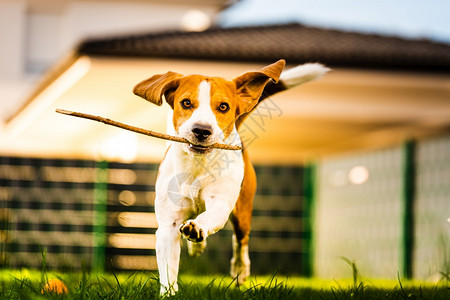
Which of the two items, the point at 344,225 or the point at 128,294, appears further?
the point at 344,225

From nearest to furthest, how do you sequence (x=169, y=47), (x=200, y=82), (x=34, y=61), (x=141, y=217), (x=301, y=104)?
1. (x=200, y=82)
2. (x=169, y=47)
3. (x=301, y=104)
4. (x=141, y=217)
5. (x=34, y=61)

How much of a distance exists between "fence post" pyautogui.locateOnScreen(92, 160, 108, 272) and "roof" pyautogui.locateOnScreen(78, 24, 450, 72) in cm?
303

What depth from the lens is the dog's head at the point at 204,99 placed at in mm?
1967

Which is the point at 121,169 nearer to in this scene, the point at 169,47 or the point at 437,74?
the point at 169,47

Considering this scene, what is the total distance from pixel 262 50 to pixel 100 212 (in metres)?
3.95

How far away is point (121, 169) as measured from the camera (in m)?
10.5

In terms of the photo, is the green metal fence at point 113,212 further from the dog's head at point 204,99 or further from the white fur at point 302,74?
the dog's head at point 204,99

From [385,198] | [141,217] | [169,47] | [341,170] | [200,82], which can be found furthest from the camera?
[341,170]

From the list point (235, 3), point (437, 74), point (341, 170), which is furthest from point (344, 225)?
point (235, 3)

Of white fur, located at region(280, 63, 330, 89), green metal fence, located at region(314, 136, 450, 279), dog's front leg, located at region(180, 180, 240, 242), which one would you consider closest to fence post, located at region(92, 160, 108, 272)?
green metal fence, located at region(314, 136, 450, 279)

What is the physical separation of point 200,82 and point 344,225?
9.03 metres

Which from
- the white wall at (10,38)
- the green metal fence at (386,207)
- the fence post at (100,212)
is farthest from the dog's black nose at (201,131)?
the white wall at (10,38)

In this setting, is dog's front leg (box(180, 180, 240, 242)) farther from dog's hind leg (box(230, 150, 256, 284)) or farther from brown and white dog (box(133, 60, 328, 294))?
dog's hind leg (box(230, 150, 256, 284))

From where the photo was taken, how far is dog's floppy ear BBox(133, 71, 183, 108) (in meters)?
2.00
